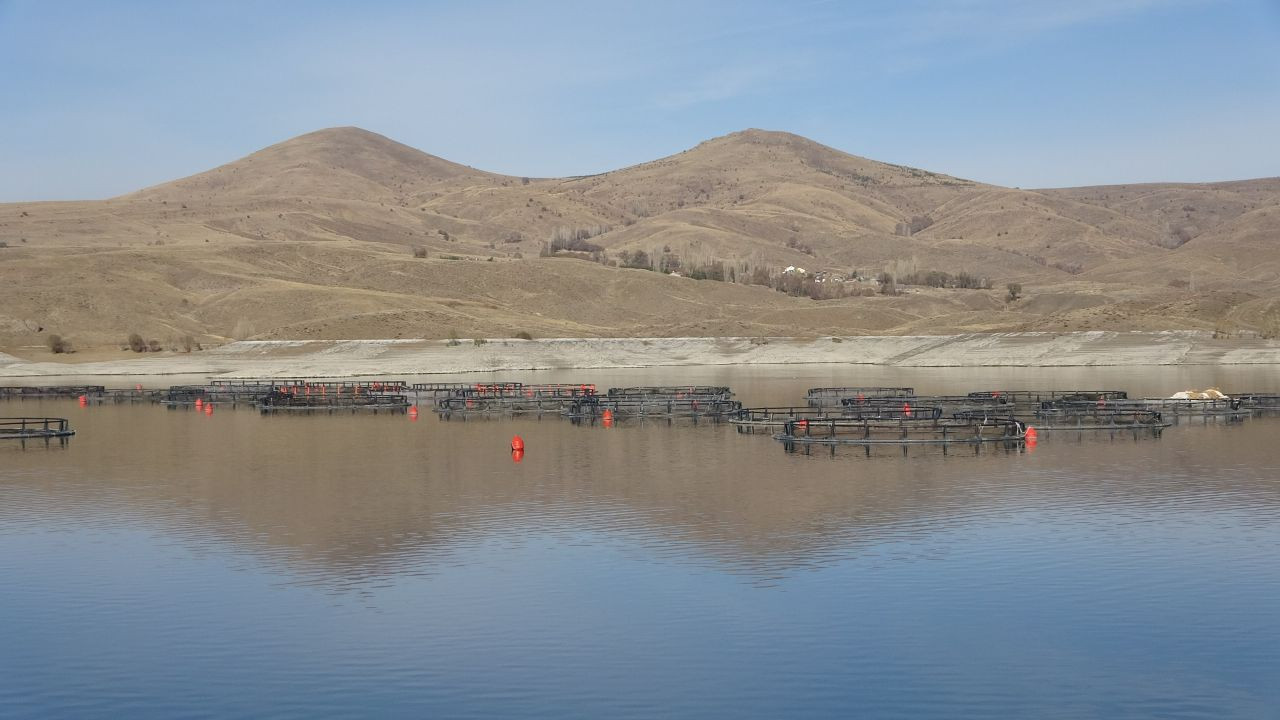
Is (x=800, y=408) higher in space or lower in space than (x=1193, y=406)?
higher

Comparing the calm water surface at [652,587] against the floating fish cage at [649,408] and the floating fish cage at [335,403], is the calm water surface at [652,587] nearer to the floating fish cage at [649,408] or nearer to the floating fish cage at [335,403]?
the floating fish cage at [649,408]

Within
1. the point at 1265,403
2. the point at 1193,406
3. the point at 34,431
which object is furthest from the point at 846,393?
the point at 34,431

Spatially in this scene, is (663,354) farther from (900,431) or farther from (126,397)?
(900,431)

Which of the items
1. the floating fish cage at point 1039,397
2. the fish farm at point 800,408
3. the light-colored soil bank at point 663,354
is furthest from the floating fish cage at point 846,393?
the light-colored soil bank at point 663,354

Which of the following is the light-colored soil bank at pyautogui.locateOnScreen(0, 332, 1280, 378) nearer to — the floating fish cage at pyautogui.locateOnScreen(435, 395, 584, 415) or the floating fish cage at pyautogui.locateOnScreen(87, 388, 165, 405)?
the floating fish cage at pyautogui.locateOnScreen(87, 388, 165, 405)

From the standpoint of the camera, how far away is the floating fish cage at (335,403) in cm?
8044

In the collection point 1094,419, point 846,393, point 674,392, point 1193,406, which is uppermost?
point 674,392

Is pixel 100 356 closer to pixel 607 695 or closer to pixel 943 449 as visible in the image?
pixel 943 449

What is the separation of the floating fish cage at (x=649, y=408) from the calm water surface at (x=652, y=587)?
18.2 meters

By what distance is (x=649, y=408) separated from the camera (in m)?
72.9

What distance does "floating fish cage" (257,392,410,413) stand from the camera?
80.4 meters

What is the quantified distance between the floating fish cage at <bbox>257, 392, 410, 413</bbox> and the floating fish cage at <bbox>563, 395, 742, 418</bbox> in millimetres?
13149

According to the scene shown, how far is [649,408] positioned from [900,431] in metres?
17.2

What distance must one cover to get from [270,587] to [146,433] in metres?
42.1
